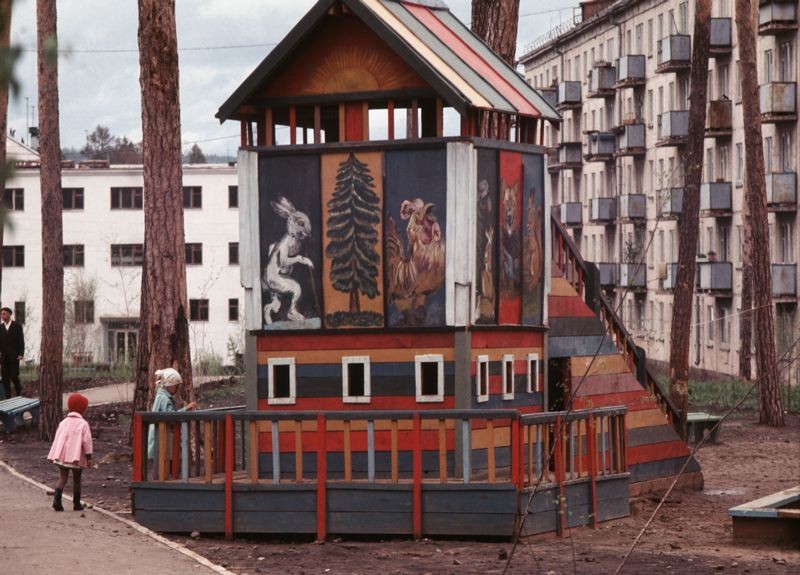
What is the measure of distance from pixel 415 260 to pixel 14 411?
13.3m

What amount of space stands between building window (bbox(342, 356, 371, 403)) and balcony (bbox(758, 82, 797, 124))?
43584 millimetres

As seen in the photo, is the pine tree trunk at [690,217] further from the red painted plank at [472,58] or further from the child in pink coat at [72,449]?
the child in pink coat at [72,449]

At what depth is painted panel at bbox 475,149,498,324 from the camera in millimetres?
16281

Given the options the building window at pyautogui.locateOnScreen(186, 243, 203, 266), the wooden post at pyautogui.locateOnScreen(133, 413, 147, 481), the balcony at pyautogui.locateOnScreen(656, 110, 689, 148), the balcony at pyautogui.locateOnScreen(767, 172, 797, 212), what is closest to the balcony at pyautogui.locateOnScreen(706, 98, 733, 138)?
the balcony at pyautogui.locateOnScreen(656, 110, 689, 148)

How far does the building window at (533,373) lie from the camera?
17.7 meters

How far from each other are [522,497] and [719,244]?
54701mm

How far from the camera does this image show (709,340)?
231 feet

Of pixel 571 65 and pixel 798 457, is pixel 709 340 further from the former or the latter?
pixel 798 457

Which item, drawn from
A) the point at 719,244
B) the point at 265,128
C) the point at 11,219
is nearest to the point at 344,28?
the point at 265,128

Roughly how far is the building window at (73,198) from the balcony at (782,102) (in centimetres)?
4420

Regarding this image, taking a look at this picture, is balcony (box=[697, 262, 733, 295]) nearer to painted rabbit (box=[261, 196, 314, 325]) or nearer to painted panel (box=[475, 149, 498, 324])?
painted panel (box=[475, 149, 498, 324])

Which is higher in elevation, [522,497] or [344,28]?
[344,28]

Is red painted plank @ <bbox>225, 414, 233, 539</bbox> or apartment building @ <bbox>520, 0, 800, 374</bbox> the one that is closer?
red painted plank @ <bbox>225, 414, 233, 539</bbox>

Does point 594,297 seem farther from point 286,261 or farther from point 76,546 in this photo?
point 76,546
